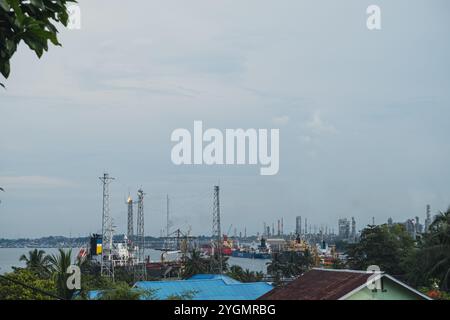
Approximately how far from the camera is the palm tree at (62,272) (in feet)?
35.2

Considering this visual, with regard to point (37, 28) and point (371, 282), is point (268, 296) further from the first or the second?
point (37, 28)

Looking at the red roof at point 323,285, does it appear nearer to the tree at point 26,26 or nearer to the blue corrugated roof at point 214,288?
the blue corrugated roof at point 214,288

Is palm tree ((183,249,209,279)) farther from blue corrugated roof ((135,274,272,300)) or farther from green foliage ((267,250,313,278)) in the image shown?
blue corrugated roof ((135,274,272,300))

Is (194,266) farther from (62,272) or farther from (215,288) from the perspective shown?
(62,272)

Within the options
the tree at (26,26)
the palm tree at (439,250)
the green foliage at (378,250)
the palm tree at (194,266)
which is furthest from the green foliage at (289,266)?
the tree at (26,26)

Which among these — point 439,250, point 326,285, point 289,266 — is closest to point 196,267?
point 289,266

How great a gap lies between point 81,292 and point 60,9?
26.2ft

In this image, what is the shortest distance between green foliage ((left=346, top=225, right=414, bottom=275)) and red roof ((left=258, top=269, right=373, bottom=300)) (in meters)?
13.5

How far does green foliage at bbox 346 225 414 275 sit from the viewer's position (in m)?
23.9

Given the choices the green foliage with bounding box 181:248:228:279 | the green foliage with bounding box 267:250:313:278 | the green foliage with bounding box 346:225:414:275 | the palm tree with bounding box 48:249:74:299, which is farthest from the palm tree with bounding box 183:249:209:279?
the palm tree with bounding box 48:249:74:299

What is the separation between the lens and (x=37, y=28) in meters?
2.68

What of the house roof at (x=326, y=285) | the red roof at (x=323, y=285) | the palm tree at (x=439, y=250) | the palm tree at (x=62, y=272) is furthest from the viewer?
the palm tree at (x=439, y=250)

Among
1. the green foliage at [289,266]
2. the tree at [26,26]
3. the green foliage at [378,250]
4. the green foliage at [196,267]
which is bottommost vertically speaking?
the green foliage at [289,266]
